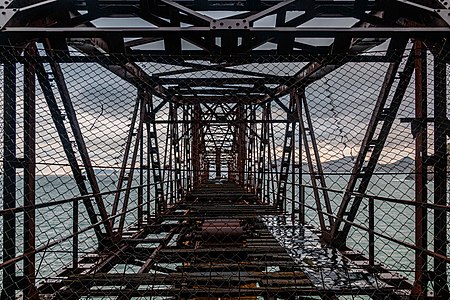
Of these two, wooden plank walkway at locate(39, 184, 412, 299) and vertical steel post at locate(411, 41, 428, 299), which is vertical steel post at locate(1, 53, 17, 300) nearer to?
wooden plank walkway at locate(39, 184, 412, 299)

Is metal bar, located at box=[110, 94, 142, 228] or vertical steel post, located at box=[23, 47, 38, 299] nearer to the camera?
vertical steel post, located at box=[23, 47, 38, 299]

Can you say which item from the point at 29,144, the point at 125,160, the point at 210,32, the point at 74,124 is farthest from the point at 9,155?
the point at 125,160

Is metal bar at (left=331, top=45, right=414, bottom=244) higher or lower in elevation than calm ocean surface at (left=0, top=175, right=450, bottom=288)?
higher

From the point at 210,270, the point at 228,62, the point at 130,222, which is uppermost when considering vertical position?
the point at 228,62

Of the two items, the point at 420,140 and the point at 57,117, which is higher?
the point at 57,117

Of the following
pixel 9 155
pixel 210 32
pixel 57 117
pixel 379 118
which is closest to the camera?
pixel 210 32

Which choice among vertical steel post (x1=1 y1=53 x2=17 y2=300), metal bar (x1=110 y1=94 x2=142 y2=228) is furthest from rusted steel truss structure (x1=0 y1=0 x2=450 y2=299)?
metal bar (x1=110 y1=94 x2=142 y2=228)

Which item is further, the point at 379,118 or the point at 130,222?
the point at 130,222

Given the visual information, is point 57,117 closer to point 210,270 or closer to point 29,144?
point 29,144

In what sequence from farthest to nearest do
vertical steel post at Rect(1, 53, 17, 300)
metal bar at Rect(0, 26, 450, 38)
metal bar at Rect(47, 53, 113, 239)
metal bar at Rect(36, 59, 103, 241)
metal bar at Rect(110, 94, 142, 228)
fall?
1. metal bar at Rect(110, 94, 142, 228)
2. metal bar at Rect(47, 53, 113, 239)
3. metal bar at Rect(36, 59, 103, 241)
4. vertical steel post at Rect(1, 53, 17, 300)
5. metal bar at Rect(0, 26, 450, 38)

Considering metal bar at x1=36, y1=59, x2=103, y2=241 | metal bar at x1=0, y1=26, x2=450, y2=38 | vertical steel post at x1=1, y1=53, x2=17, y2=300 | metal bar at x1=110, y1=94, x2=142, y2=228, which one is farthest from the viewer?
metal bar at x1=110, y1=94, x2=142, y2=228

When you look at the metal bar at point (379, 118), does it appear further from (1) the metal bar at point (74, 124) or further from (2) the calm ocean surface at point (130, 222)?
(1) the metal bar at point (74, 124)


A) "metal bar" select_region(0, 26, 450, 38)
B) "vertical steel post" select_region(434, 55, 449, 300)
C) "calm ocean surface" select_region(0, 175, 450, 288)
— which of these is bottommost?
"calm ocean surface" select_region(0, 175, 450, 288)

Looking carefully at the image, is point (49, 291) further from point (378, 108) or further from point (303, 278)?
point (378, 108)
